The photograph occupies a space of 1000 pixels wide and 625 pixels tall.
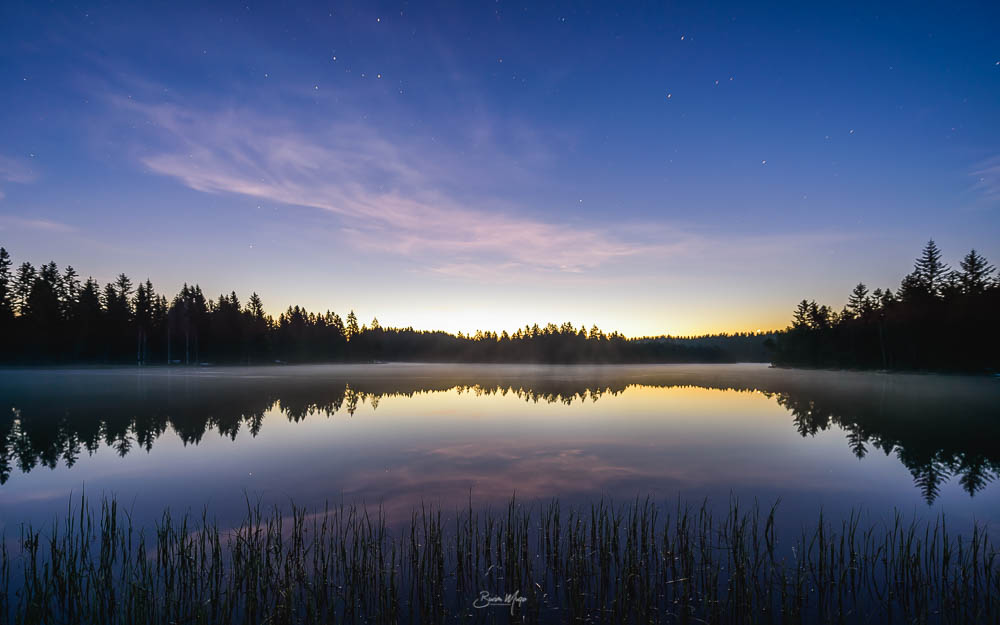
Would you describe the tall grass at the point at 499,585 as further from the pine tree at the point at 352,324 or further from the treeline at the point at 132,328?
the pine tree at the point at 352,324

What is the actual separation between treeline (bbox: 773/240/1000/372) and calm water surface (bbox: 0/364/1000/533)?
3672 centimetres

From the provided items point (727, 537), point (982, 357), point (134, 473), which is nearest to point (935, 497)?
point (727, 537)

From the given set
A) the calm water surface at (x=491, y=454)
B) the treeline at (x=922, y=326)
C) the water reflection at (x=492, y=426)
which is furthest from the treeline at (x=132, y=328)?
the treeline at (x=922, y=326)

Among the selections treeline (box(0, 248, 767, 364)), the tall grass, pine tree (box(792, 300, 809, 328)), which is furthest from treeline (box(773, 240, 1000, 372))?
treeline (box(0, 248, 767, 364))

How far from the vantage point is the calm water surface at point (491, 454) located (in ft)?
46.4

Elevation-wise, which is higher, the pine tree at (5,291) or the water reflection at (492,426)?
the pine tree at (5,291)

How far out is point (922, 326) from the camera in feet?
236

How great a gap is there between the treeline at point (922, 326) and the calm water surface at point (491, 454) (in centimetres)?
3672

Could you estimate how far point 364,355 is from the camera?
6526 inches

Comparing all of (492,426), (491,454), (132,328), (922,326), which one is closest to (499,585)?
(491,454)

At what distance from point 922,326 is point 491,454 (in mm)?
84782

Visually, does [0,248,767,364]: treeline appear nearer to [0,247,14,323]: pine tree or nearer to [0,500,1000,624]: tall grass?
[0,247,14,323]: pine tree

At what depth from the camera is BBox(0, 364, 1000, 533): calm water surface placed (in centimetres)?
1414

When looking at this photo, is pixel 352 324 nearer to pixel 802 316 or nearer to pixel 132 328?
pixel 132 328
